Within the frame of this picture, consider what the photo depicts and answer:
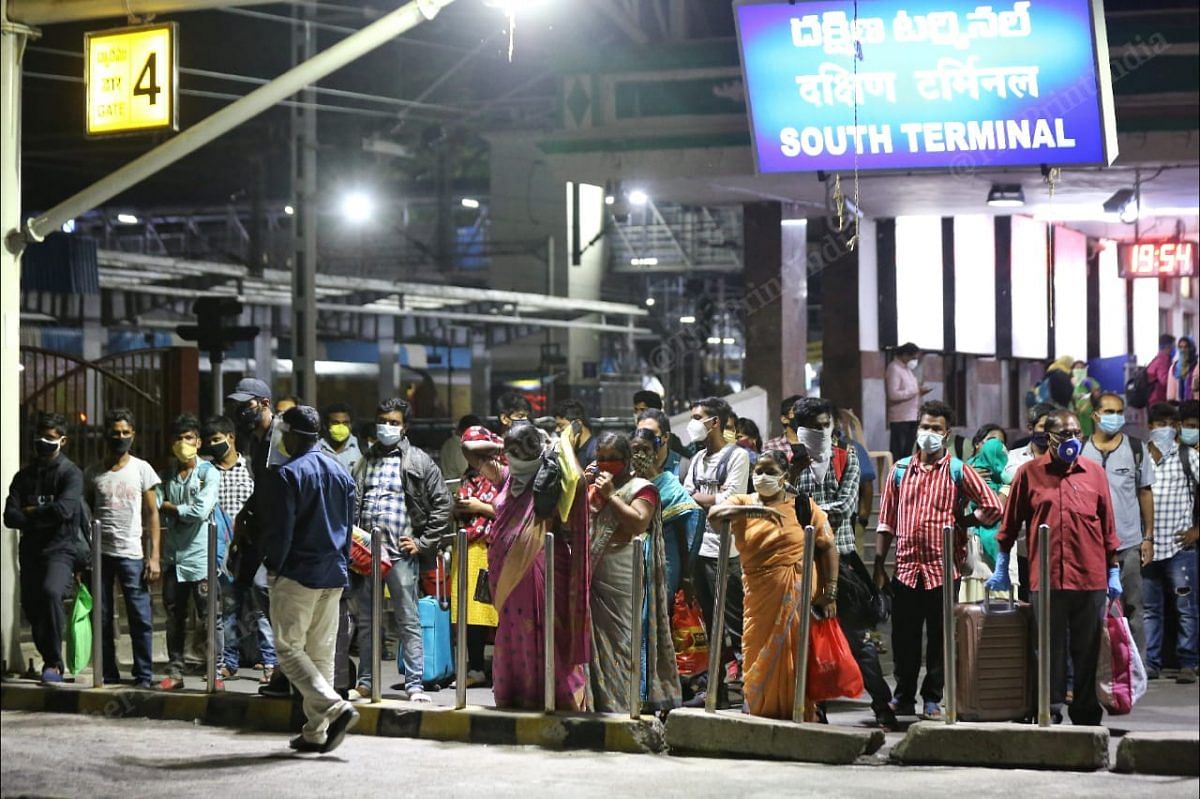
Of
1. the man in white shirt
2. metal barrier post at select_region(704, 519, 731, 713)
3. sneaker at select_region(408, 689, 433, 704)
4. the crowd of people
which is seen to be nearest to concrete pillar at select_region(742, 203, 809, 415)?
the crowd of people

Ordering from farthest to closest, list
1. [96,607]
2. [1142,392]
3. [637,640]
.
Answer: [1142,392] < [96,607] < [637,640]

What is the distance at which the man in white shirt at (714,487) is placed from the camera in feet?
33.9

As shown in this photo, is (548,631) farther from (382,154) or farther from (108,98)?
(382,154)

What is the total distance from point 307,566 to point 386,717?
1424 mm

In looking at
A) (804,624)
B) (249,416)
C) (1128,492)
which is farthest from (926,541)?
(249,416)

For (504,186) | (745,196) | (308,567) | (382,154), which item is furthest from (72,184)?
(308,567)

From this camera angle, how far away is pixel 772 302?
19391 mm

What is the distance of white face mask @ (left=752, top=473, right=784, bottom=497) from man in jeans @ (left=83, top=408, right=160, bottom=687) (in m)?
4.58

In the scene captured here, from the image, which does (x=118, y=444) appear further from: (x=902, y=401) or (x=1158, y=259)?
(x=1158, y=259)

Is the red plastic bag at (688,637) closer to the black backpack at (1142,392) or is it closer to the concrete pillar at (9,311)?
the concrete pillar at (9,311)

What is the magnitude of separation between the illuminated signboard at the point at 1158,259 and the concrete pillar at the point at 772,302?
8325 mm

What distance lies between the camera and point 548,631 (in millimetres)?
9023

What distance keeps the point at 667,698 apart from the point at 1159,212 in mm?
14491

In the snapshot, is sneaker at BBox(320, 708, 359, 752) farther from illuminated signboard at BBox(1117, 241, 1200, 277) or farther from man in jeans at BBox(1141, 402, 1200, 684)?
illuminated signboard at BBox(1117, 241, 1200, 277)
